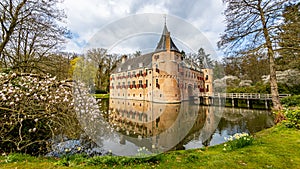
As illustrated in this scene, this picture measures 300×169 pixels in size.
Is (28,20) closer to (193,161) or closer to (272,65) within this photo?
(193,161)

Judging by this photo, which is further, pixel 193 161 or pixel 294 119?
pixel 294 119

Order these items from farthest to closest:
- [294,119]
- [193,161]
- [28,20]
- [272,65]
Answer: [272,65] < [28,20] < [294,119] < [193,161]

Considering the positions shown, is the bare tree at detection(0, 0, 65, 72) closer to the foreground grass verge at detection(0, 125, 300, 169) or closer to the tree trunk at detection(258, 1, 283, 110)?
the foreground grass verge at detection(0, 125, 300, 169)

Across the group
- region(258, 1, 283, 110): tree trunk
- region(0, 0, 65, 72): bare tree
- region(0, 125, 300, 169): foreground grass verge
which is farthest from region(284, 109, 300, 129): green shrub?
region(0, 0, 65, 72): bare tree

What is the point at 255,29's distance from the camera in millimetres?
8969

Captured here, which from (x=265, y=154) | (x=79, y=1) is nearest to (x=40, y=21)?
(x=79, y=1)

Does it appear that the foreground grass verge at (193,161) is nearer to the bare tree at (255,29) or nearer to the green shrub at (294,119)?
the green shrub at (294,119)

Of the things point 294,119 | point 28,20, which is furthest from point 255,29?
point 28,20

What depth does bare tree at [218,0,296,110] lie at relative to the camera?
8.26 meters

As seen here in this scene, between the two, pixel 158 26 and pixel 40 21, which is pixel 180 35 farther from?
pixel 40 21

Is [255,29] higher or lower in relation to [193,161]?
higher

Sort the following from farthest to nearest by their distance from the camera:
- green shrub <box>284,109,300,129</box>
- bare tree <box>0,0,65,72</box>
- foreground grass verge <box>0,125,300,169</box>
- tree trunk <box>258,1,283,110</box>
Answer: tree trunk <box>258,1,283,110</box>
bare tree <box>0,0,65,72</box>
green shrub <box>284,109,300,129</box>
foreground grass verge <box>0,125,300,169</box>

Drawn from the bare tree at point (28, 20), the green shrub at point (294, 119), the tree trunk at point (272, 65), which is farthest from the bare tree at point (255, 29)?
the bare tree at point (28, 20)

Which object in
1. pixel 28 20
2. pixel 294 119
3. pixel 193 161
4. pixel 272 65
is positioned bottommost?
pixel 193 161
